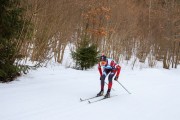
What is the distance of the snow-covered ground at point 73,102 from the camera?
22.5 ft

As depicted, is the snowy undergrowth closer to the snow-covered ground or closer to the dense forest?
the snow-covered ground

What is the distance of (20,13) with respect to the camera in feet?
31.3

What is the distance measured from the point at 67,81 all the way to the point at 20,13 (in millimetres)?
3831

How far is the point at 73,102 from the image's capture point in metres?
8.22

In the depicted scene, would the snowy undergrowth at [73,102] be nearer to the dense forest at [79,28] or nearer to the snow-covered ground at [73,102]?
the snow-covered ground at [73,102]

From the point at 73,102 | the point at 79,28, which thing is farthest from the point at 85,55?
the point at 79,28

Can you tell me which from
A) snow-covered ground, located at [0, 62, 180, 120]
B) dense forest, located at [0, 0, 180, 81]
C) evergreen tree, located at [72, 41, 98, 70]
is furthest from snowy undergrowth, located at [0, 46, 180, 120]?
evergreen tree, located at [72, 41, 98, 70]

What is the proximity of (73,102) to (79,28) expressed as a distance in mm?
17642

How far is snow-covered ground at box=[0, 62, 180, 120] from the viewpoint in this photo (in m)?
6.87

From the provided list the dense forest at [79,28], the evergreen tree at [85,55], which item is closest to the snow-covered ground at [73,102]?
the dense forest at [79,28]

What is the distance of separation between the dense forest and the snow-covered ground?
1.05 m

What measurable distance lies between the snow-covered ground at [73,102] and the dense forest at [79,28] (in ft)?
3.44

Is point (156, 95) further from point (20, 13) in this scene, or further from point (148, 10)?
point (148, 10)

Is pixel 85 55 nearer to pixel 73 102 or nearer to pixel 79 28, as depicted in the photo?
pixel 73 102
